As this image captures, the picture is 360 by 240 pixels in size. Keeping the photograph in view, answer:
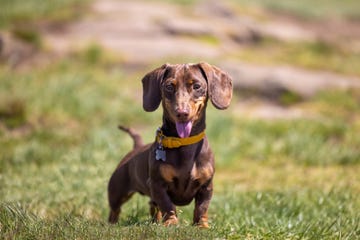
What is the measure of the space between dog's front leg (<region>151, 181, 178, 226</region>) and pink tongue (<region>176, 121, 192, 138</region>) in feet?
1.34

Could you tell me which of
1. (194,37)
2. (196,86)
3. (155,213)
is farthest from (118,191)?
(194,37)

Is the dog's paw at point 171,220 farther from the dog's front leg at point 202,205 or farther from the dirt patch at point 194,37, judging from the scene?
the dirt patch at point 194,37

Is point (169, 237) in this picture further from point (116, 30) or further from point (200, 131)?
point (116, 30)

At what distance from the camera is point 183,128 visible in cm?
480

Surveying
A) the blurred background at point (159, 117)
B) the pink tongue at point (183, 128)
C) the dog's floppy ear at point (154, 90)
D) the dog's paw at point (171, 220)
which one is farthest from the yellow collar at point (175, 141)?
the blurred background at point (159, 117)

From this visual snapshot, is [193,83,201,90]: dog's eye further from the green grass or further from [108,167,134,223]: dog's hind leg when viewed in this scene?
[108,167,134,223]: dog's hind leg

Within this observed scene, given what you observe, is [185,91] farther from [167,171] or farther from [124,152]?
[124,152]

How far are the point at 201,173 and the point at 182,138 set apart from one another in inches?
11.9

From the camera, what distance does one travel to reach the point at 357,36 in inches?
1013

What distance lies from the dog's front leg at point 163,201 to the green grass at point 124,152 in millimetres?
117

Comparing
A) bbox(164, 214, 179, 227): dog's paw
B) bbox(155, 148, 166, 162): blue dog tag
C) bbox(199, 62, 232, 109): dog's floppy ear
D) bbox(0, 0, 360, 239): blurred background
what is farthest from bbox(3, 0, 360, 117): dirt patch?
bbox(164, 214, 179, 227): dog's paw

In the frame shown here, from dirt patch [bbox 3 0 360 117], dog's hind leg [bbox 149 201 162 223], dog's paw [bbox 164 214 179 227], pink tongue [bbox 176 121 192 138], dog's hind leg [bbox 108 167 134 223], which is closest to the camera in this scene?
dog's paw [bbox 164 214 179 227]

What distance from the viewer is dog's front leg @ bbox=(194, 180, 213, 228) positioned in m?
4.95

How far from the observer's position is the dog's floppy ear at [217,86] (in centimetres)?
502
